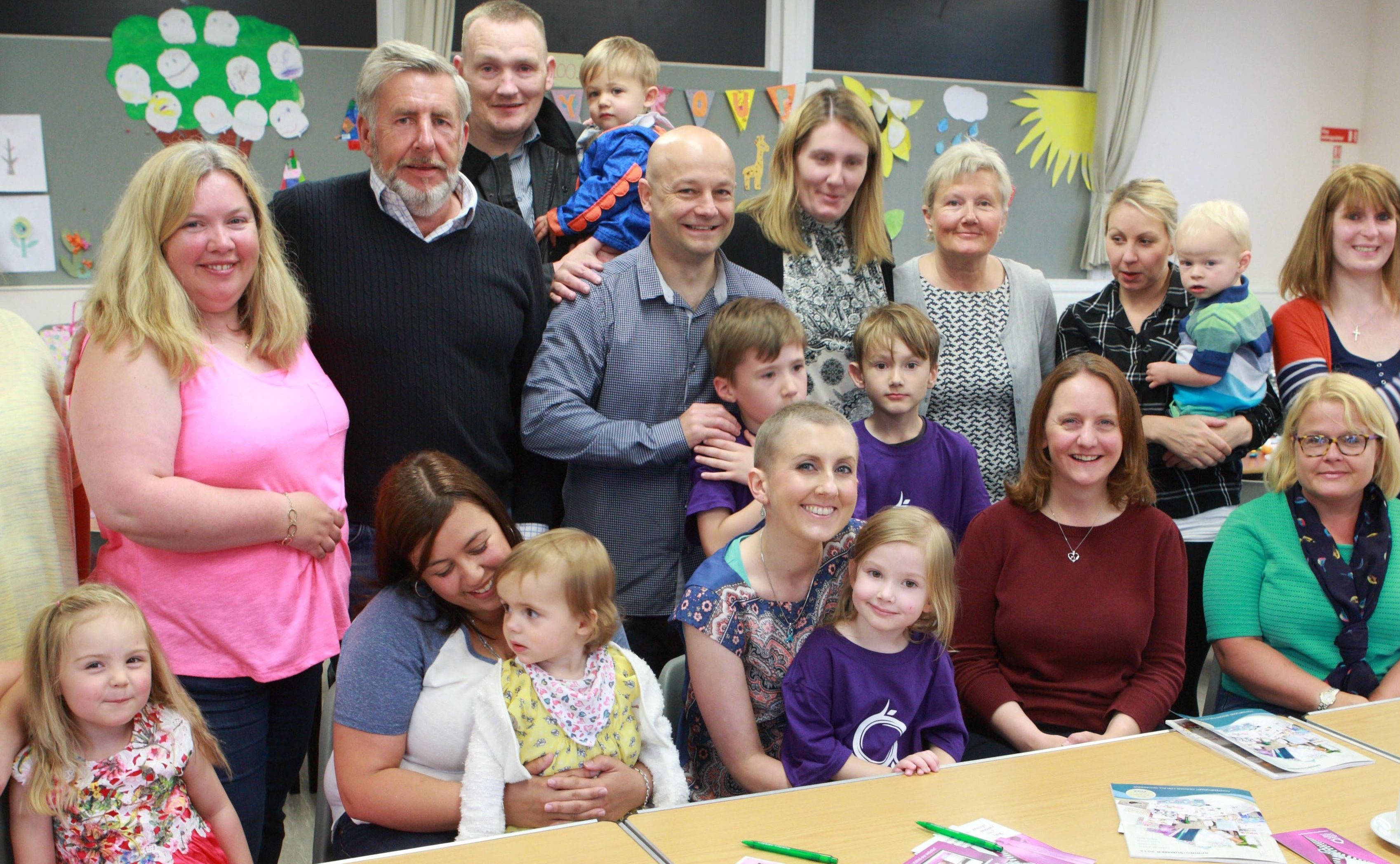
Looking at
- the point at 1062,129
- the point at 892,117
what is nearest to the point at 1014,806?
the point at 892,117

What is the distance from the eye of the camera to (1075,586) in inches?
90.0

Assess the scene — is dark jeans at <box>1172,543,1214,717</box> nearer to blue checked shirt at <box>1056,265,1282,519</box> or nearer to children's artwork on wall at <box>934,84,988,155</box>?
blue checked shirt at <box>1056,265,1282,519</box>

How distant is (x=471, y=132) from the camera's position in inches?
116

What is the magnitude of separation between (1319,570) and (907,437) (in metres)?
0.95

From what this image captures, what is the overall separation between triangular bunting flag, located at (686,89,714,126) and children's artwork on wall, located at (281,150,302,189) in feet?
6.37

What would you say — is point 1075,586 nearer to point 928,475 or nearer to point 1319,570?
point 928,475

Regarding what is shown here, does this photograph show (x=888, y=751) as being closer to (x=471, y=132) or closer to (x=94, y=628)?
(x=94, y=628)

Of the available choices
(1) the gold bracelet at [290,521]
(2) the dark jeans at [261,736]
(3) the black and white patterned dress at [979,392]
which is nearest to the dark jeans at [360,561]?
(2) the dark jeans at [261,736]

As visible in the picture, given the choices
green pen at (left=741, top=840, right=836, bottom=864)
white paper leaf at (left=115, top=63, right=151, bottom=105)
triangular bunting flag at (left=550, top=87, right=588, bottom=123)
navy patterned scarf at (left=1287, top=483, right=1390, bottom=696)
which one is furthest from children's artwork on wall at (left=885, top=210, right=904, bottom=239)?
green pen at (left=741, top=840, right=836, bottom=864)

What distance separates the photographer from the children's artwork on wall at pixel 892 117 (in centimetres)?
590

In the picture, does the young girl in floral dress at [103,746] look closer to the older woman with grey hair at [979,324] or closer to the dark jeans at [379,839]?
the dark jeans at [379,839]

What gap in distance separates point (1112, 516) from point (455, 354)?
147 cm

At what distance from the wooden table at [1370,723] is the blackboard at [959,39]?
455 centimetres

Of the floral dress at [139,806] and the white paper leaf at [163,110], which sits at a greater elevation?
the white paper leaf at [163,110]
